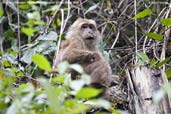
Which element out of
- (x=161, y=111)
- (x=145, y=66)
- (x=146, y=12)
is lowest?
(x=161, y=111)

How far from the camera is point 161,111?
13.7 ft

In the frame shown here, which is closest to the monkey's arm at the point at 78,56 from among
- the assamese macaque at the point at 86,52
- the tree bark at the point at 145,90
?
the assamese macaque at the point at 86,52

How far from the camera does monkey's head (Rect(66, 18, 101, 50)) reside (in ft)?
22.9

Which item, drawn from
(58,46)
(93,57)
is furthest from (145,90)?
(58,46)

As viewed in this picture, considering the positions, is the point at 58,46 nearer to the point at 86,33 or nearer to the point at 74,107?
the point at 86,33

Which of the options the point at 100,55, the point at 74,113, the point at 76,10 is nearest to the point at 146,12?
the point at 100,55

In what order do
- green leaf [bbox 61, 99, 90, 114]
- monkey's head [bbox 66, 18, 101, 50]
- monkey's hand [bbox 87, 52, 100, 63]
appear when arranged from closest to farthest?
green leaf [bbox 61, 99, 90, 114] < monkey's hand [bbox 87, 52, 100, 63] < monkey's head [bbox 66, 18, 101, 50]

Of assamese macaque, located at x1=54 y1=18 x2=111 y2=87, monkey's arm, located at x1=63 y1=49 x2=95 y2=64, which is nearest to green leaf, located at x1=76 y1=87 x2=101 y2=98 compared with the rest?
assamese macaque, located at x1=54 y1=18 x2=111 y2=87

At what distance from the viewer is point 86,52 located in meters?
6.39

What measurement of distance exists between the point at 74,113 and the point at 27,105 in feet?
1.46

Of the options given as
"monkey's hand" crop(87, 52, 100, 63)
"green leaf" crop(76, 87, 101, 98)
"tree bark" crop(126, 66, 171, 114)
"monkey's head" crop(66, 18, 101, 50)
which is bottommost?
"tree bark" crop(126, 66, 171, 114)

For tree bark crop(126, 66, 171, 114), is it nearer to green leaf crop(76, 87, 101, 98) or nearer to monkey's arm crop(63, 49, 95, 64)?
monkey's arm crop(63, 49, 95, 64)

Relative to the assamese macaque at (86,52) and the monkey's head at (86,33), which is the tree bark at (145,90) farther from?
the monkey's head at (86,33)

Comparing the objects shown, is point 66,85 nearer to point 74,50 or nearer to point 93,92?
point 93,92
